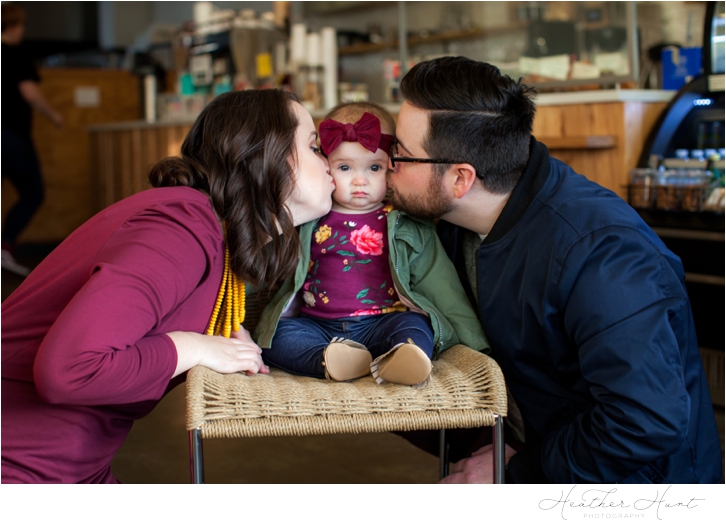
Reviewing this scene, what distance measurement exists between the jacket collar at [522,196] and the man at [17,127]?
4.58 m

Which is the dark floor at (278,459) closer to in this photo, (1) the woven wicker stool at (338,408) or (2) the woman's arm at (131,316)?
(1) the woven wicker stool at (338,408)

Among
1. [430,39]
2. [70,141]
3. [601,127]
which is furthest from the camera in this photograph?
[70,141]

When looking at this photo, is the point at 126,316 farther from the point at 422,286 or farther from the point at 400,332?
the point at 422,286

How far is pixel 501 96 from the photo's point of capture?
1.63m

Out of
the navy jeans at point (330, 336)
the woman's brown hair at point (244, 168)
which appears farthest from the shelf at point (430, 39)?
the woman's brown hair at point (244, 168)

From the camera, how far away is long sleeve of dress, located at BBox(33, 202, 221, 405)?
3.82 ft

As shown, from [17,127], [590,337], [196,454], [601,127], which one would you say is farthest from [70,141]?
[590,337]

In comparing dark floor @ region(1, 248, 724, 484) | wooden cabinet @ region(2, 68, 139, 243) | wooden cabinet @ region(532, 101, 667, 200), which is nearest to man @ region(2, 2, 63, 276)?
wooden cabinet @ region(2, 68, 139, 243)

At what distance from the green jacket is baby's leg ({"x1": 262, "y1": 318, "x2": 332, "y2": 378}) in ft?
0.08

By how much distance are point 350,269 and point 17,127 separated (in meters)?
4.50

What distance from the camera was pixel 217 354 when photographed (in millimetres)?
1490

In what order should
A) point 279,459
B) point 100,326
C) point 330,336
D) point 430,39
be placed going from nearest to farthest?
1. point 100,326
2. point 330,336
3. point 279,459
4. point 430,39

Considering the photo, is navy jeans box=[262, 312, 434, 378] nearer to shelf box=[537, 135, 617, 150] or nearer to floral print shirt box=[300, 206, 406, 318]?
floral print shirt box=[300, 206, 406, 318]

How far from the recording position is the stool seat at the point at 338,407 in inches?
54.1
